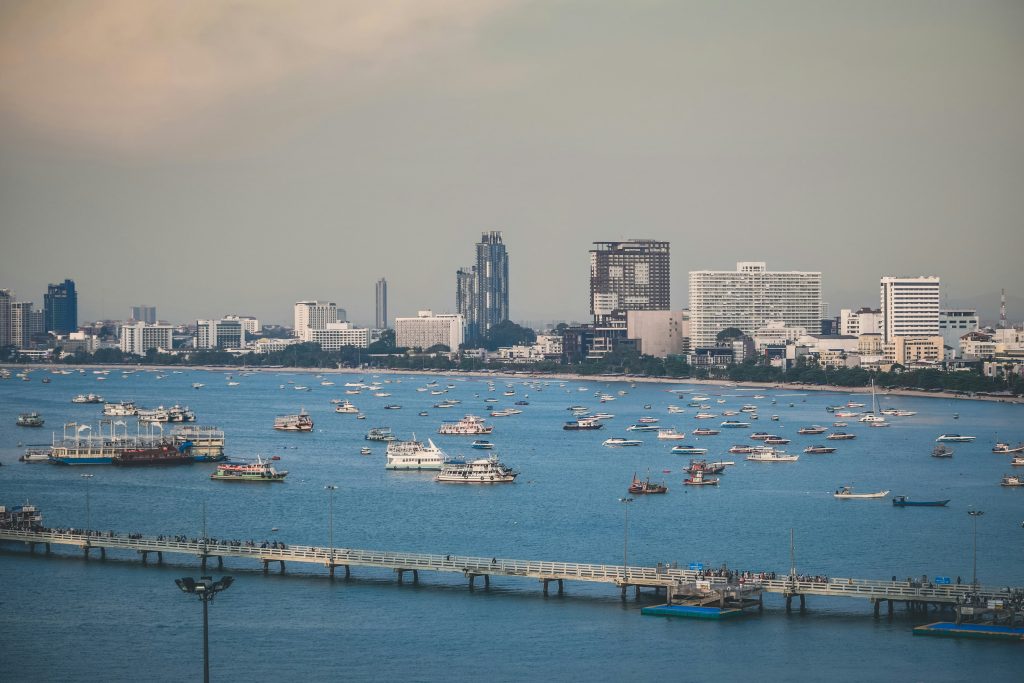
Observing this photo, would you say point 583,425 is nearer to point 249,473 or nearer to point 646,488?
point 249,473

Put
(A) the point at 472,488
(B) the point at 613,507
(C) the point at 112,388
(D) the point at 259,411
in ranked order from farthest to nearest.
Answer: (C) the point at 112,388 → (D) the point at 259,411 → (A) the point at 472,488 → (B) the point at 613,507

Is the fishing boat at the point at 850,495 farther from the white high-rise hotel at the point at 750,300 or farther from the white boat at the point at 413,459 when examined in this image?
the white high-rise hotel at the point at 750,300

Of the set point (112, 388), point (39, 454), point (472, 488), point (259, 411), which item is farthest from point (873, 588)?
point (112, 388)

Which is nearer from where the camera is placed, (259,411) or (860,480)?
(860,480)

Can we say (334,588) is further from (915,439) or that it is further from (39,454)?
(915,439)

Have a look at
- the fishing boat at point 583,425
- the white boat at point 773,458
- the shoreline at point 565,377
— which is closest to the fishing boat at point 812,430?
the fishing boat at point 583,425

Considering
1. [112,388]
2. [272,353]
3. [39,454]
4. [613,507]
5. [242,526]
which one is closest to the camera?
[242,526]

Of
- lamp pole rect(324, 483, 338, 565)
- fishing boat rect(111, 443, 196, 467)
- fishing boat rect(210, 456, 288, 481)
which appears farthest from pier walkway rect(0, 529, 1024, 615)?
fishing boat rect(111, 443, 196, 467)
